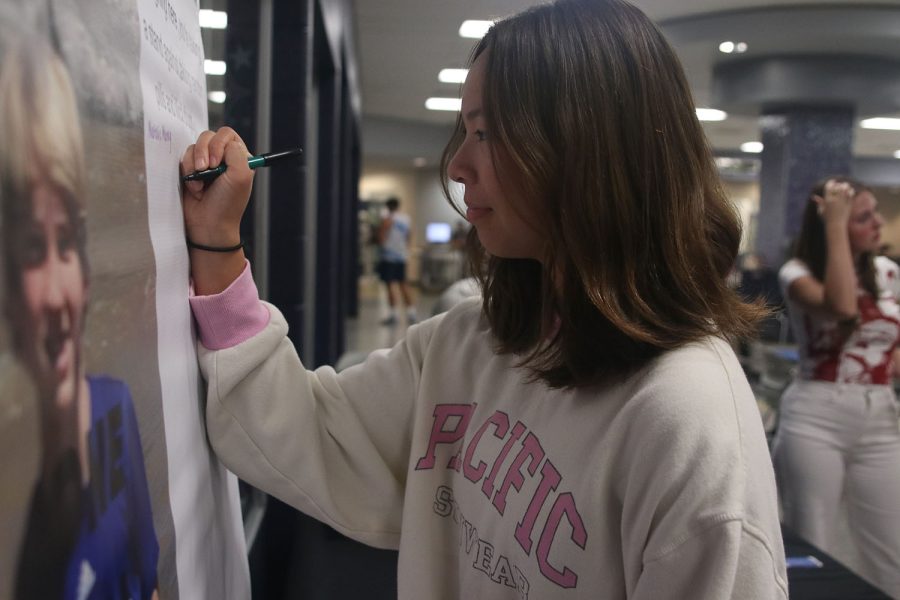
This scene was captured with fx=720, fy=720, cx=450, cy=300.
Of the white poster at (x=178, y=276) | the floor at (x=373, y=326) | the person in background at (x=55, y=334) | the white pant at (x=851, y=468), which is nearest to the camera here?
the person in background at (x=55, y=334)

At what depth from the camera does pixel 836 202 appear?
2.31 meters

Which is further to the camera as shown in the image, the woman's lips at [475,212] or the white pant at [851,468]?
the white pant at [851,468]

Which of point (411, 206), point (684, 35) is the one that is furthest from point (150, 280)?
point (411, 206)

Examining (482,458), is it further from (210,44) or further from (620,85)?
(210,44)

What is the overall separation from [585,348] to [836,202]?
75.0 inches

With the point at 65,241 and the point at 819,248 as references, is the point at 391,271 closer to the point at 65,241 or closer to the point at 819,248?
the point at 819,248

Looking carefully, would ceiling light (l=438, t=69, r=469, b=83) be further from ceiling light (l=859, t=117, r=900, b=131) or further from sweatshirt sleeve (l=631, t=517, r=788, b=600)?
sweatshirt sleeve (l=631, t=517, r=788, b=600)

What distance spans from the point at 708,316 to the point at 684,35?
6.94 metres

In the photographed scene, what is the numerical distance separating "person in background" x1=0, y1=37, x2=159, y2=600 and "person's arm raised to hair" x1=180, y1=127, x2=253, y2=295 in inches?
11.1

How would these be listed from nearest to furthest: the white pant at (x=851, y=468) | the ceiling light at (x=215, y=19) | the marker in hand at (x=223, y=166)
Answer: the marker in hand at (x=223, y=166) < the ceiling light at (x=215, y=19) < the white pant at (x=851, y=468)

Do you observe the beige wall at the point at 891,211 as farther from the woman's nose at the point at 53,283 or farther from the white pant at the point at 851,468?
the woman's nose at the point at 53,283

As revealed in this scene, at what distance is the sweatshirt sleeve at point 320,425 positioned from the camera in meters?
0.84

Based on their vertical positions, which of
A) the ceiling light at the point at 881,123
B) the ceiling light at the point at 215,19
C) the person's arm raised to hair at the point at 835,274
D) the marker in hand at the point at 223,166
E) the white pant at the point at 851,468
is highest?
the ceiling light at the point at 881,123

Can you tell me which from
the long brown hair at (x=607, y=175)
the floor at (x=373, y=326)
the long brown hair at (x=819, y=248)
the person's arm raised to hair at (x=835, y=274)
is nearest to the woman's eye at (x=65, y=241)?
the long brown hair at (x=607, y=175)
